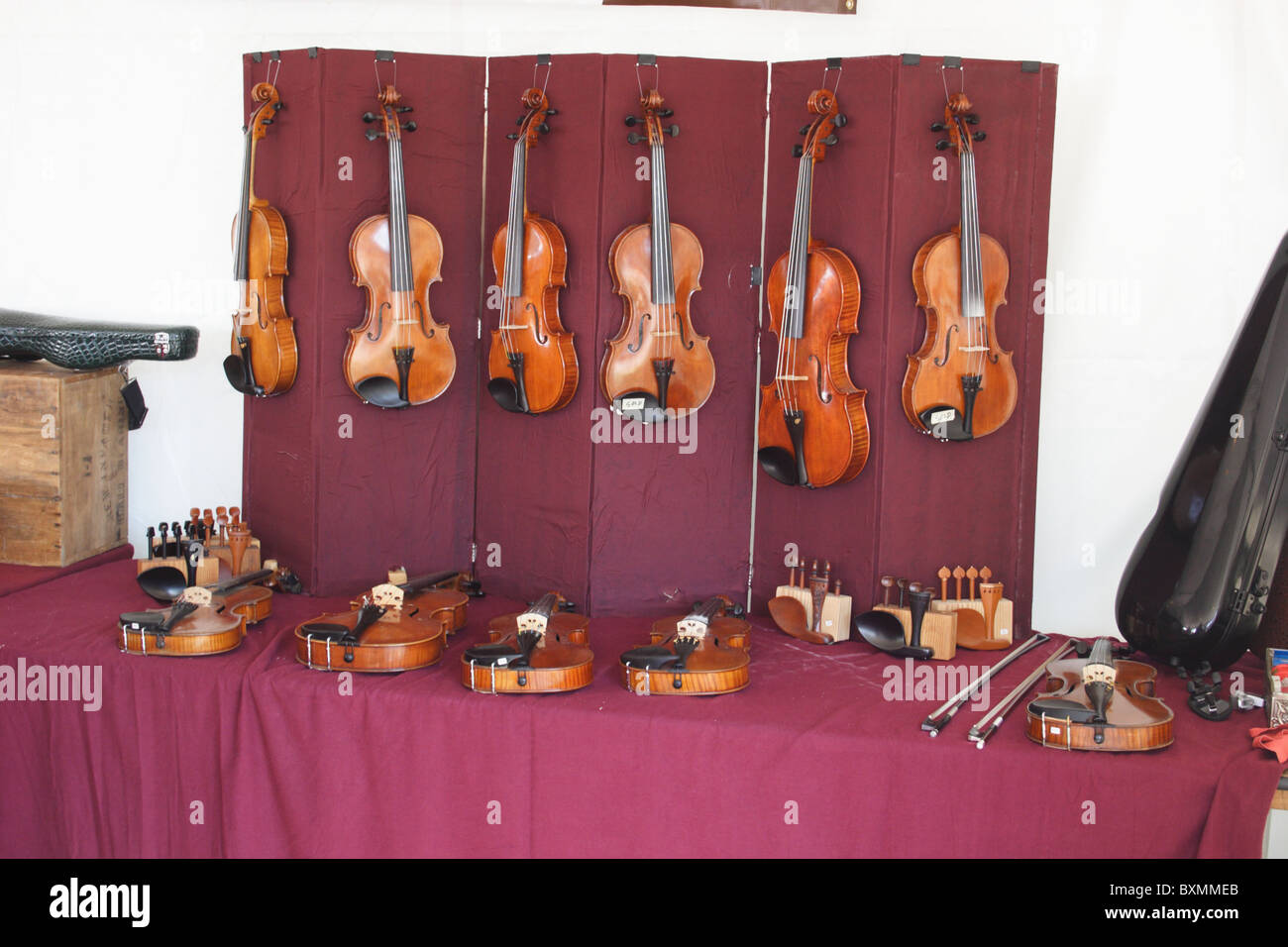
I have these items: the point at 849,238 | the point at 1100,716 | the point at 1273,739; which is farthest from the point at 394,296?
the point at 1273,739

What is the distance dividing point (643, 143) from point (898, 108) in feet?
2.44

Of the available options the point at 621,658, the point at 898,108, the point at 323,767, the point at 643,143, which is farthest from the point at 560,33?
the point at 323,767

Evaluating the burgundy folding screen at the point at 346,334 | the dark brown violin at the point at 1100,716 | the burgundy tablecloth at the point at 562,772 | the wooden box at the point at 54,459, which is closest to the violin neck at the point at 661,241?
the burgundy folding screen at the point at 346,334

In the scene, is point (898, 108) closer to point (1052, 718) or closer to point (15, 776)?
point (1052, 718)

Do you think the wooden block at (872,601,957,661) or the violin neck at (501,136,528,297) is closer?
the wooden block at (872,601,957,661)

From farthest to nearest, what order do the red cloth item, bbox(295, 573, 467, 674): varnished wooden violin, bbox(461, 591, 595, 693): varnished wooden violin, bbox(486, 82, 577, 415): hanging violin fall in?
bbox(486, 82, 577, 415): hanging violin
bbox(295, 573, 467, 674): varnished wooden violin
bbox(461, 591, 595, 693): varnished wooden violin
the red cloth item

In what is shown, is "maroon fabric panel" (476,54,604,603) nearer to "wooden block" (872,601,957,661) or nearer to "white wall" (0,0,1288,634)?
"white wall" (0,0,1288,634)

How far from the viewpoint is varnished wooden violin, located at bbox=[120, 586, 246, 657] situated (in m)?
3.18

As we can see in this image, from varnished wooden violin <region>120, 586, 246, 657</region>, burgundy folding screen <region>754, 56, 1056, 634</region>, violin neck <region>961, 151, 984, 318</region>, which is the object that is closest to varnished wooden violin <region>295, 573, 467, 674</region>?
varnished wooden violin <region>120, 586, 246, 657</region>

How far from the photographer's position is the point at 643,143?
3.57 meters

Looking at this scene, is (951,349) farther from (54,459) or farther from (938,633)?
(54,459)

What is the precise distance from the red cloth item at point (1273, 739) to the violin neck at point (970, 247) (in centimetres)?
123

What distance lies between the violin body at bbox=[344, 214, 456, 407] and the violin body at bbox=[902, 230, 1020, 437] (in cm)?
143

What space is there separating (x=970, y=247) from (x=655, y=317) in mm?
879
